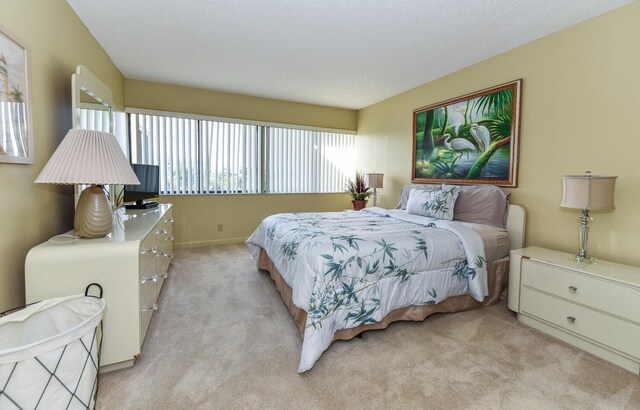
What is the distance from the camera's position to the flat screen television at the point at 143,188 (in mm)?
3166

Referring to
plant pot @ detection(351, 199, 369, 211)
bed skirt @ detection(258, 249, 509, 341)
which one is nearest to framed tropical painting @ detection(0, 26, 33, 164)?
bed skirt @ detection(258, 249, 509, 341)

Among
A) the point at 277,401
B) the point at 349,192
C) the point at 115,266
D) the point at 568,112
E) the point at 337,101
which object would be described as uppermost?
the point at 337,101

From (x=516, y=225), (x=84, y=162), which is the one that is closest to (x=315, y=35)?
(x=84, y=162)

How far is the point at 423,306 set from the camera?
7.55ft

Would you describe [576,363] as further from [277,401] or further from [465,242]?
[277,401]

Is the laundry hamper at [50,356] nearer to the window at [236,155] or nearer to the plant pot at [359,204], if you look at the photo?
the window at [236,155]

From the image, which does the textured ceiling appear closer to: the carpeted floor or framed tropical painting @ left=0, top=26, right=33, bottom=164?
framed tropical painting @ left=0, top=26, right=33, bottom=164

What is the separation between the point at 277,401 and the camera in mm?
1517

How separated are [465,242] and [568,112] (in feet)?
4.95

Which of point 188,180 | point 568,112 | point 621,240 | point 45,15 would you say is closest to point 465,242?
point 621,240

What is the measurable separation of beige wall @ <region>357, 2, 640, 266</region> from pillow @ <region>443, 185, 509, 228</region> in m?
0.17

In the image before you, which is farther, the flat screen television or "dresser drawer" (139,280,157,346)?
the flat screen television

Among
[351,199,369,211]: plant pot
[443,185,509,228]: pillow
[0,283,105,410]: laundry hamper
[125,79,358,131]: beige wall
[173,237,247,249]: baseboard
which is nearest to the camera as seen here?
[0,283,105,410]: laundry hamper

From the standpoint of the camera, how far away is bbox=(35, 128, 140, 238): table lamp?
61.6 inches
